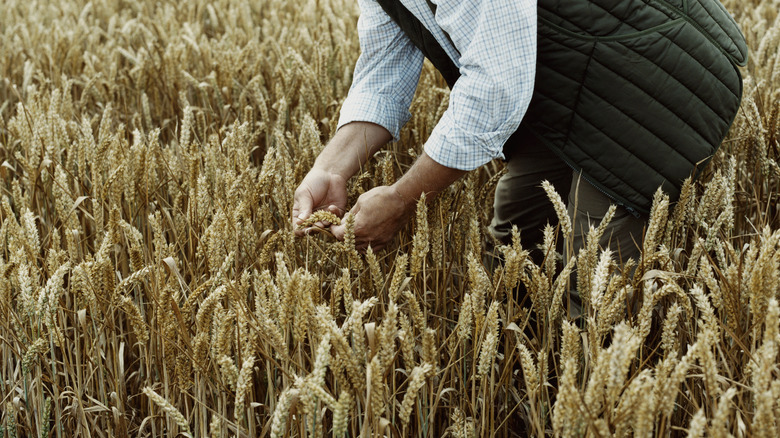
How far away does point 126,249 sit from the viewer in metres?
1.71

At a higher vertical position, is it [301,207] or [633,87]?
[633,87]

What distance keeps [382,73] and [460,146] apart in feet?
1.45

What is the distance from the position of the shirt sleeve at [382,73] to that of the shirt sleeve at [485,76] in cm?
31

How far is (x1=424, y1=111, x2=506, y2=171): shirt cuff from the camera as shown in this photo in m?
1.34

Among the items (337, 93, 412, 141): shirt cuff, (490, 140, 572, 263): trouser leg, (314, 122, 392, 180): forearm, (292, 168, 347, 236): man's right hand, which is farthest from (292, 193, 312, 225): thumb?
(490, 140, 572, 263): trouser leg

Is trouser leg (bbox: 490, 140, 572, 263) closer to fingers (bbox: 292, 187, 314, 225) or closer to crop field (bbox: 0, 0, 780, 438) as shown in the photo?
crop field (bbox: 0, 0, 780, 438)

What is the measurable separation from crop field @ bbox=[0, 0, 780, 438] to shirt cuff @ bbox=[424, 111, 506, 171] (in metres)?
0.11

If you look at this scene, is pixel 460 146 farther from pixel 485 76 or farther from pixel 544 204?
pixel 544 204

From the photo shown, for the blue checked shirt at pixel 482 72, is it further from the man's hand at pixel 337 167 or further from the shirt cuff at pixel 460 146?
the man's hand at pixel 337 167

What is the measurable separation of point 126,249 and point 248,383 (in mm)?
831

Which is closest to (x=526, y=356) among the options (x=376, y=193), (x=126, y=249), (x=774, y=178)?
(x=376, y=193)

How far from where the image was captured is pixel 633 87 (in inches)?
56.7

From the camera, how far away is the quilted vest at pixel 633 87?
140 centimetres

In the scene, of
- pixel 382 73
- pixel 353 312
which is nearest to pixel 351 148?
pixel 382 73
